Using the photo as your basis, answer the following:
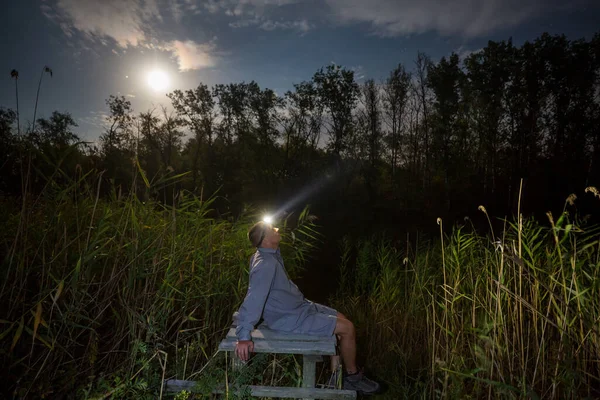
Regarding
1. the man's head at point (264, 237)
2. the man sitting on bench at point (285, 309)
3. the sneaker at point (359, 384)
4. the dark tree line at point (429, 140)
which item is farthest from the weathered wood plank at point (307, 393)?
the dark tree line at point (429, 140)

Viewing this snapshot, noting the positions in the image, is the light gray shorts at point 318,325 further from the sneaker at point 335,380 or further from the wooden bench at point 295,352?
the sneaker at point 335,380

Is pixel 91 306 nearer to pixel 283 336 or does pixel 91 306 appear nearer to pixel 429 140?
pixel 283 336

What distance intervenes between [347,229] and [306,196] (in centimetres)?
962

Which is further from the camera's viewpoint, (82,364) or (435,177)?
(435,177)

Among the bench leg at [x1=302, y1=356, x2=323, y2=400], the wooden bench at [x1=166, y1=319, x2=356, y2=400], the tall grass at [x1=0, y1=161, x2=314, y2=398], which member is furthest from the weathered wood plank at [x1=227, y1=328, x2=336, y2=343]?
the tall grass at [x1=0, y1=161, x2=314, y2=398]

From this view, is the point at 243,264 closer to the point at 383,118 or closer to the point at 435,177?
the point at 383,118

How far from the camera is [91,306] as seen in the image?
8.07ft

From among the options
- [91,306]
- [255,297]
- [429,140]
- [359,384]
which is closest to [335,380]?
[359,384]

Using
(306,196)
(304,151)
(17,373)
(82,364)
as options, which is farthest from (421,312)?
(304,151)

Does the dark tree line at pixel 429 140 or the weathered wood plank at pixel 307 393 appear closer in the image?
the weathered wood plank at pixel 307 393

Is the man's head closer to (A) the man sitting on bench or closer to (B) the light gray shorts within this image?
(A) the man sitting on bench

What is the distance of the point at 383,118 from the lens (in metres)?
29.5

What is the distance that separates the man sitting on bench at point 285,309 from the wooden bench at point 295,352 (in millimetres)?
150

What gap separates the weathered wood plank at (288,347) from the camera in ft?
7.01
